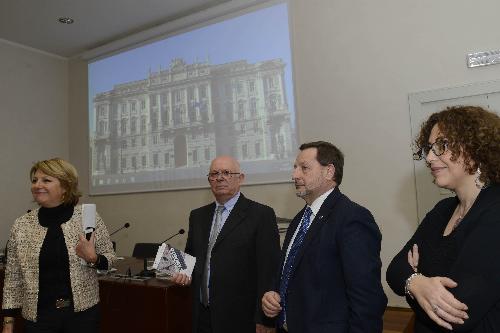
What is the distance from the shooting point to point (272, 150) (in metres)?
3.84

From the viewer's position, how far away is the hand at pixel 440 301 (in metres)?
1.15

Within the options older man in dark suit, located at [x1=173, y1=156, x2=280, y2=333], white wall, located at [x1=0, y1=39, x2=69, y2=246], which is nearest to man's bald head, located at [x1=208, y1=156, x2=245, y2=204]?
older man in dark suit, located at [x1=173, y1=156, x2=280, y2=333]

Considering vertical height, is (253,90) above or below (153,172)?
above

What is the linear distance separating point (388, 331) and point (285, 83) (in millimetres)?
2243

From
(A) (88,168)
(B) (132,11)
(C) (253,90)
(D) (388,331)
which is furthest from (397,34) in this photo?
(A) (88,168)

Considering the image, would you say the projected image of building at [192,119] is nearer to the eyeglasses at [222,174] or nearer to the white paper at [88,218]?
the eyeglasses at [222,174]

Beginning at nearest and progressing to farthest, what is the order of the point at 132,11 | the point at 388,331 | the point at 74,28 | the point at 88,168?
1. the point at 388,331
2. the point at 132,11
3. the point at 74,28
4. the point at 88,168

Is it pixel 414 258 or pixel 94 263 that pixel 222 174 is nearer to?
pixel 94 263

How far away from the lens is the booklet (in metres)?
2.08

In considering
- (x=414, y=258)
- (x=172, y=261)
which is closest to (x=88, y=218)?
(x=172, y=261)

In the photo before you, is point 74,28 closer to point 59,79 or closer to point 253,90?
point 59,79

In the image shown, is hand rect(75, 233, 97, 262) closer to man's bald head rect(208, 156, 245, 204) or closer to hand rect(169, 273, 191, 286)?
hand rect(169, 273, 191, 286)

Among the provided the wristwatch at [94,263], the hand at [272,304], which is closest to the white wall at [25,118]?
the wristwatch at [94,263]

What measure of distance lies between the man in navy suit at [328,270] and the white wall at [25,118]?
4271 millimetres
